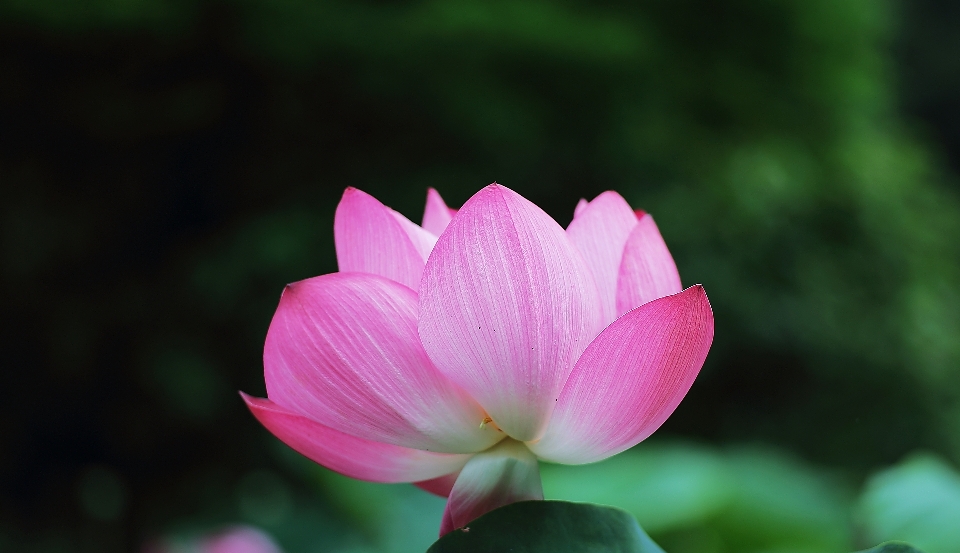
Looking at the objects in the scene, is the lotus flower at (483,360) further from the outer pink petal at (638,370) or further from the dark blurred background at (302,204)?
the dark blurred background at (302,204)

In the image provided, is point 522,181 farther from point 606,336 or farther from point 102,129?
point 606,336

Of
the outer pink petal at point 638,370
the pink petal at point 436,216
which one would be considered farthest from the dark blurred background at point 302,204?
the outer pink petal at point 638,370

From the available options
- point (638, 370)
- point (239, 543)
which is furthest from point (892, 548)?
point (239, 543)

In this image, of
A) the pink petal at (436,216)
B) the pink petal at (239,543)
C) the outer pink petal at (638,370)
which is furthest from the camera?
the pink petal at (239,543)

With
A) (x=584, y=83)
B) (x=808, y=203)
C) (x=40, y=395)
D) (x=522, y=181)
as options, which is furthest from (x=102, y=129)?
(x=808, y=203)

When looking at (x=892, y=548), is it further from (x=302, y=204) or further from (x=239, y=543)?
(x=302, y=204)

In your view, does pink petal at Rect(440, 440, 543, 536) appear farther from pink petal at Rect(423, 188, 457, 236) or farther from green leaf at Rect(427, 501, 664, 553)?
pink petal at Rect(423, 188, 457, 236)
